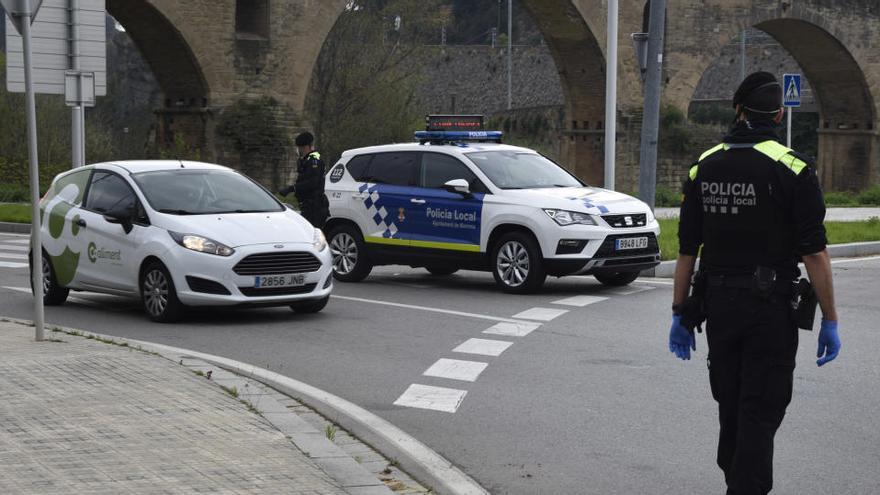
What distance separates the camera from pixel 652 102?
19.1m

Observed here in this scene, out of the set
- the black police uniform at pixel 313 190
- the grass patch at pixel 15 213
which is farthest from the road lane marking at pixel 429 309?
the grass patch at pixel 15 213

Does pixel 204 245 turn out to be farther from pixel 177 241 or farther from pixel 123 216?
pixel 123 216

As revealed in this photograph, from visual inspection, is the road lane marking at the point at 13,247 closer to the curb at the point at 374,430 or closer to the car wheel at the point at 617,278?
the car wheel at the point at 617,278

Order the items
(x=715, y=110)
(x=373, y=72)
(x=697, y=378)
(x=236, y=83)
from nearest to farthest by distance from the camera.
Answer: (x=697, y=378) < (x=236, y=83) < (x=373, y=72) < (x=715, y=110)

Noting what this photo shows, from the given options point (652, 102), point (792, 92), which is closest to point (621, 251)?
point (652, 102)

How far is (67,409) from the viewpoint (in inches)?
290

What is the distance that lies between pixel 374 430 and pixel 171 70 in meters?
25.6

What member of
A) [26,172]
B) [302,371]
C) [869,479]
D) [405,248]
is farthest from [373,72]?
[869,479]

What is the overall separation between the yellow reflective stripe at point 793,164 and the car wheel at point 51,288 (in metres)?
10.0

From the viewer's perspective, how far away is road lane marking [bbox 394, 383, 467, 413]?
859 centimetres

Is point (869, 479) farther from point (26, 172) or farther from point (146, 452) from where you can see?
point (26, 172)

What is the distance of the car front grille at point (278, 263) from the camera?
12.5m

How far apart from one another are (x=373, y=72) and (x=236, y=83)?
1168cm

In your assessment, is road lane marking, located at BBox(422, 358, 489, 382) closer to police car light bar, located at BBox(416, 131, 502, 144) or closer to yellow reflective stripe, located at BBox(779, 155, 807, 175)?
yellow reflective stripe, located at BBox(779, 155, 807, 175)
